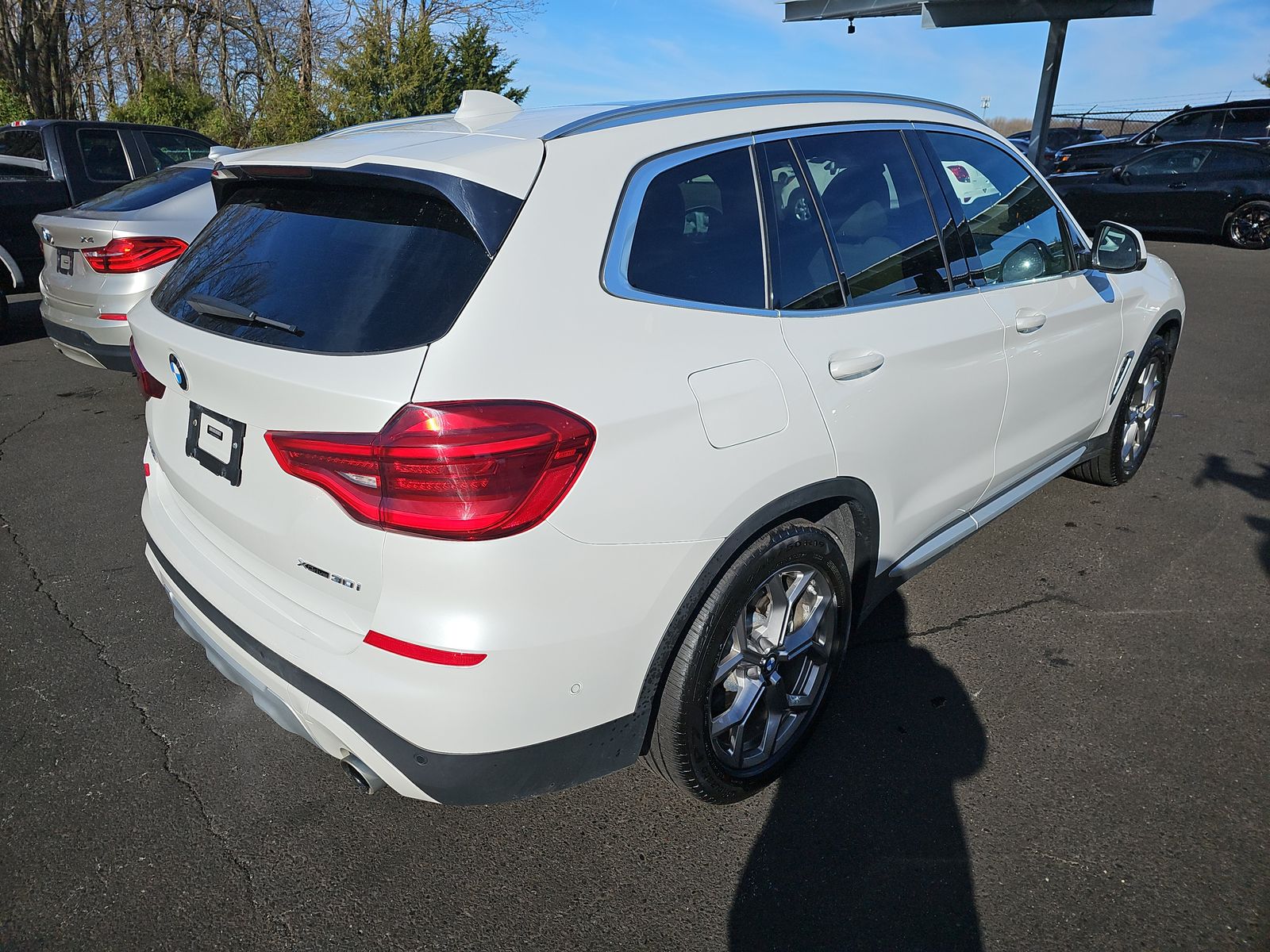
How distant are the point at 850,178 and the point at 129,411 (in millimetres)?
5161

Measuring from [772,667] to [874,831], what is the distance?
1.69ft

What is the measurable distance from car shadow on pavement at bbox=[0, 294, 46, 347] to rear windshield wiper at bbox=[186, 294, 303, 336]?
707 centimetres

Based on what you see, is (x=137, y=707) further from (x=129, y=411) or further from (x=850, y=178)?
(x=129, y=411)

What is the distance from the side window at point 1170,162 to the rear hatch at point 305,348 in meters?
15.3

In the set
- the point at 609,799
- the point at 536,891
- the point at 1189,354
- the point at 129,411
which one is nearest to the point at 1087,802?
the point at 609,799

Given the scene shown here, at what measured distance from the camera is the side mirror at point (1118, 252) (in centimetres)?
376

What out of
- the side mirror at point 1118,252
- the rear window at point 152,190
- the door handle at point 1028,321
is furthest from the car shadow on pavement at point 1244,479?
the rear window at point 152,190

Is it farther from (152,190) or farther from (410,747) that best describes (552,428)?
(152,190)

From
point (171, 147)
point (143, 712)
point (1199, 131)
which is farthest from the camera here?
point (1199, 131)

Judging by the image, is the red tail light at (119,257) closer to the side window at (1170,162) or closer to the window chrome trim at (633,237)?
the window chrome trim at (633,237)

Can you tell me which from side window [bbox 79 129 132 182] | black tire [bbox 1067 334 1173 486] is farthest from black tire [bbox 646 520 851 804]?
side window [bbox 79 129 132 182]

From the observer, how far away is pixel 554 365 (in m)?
1.80

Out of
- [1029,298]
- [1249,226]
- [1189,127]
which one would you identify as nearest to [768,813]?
[1029,298]

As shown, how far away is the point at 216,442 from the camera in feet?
7.07
